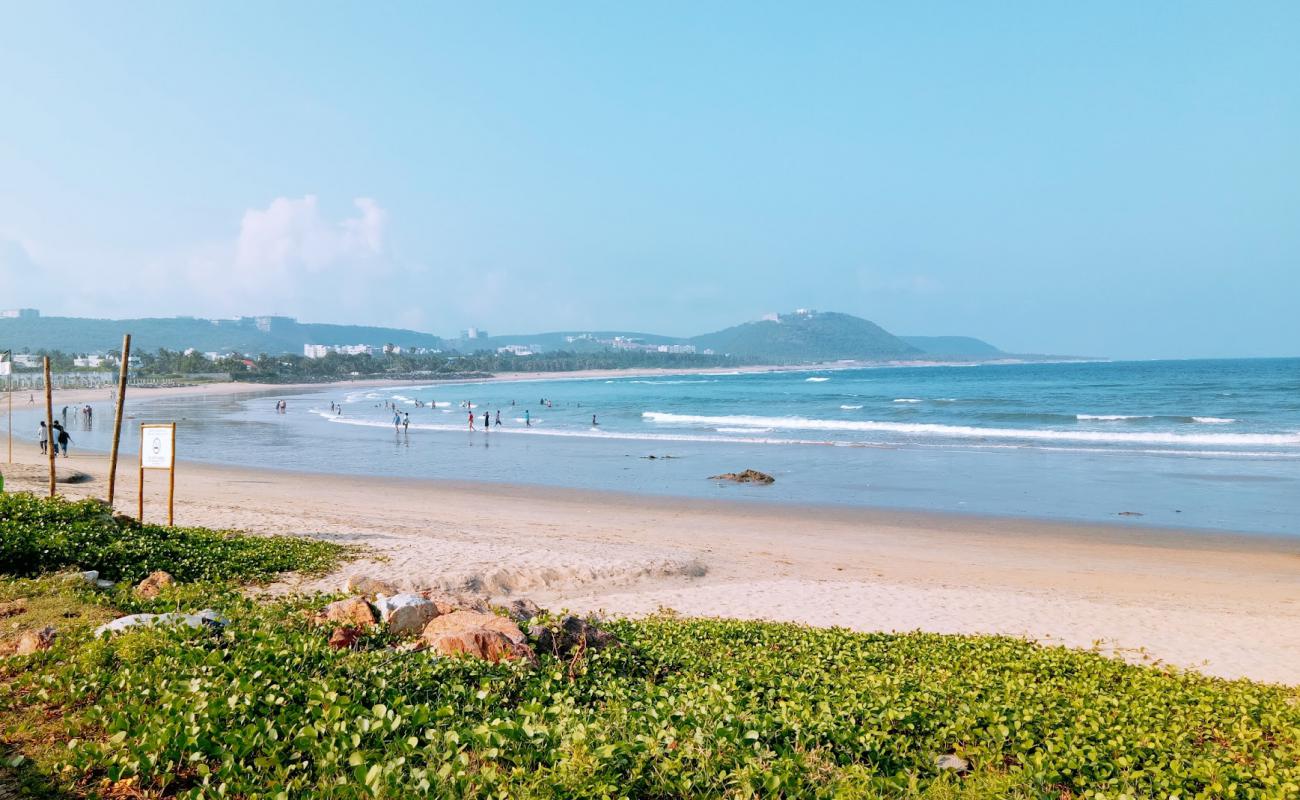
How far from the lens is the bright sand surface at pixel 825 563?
10.5 meters

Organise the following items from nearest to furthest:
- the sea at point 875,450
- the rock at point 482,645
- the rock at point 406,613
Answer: the rock at point 482,645
the rock at point 406,613
the sea at point 875,450

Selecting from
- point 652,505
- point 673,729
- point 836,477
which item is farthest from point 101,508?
point 836,477

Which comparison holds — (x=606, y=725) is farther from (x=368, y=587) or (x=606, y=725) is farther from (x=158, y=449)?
(x=158, y=449)

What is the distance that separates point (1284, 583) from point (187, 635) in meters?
15.9

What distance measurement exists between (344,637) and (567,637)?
1767 millimetres

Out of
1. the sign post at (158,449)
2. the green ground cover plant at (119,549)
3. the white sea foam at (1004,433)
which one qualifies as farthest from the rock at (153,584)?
the white sea foam at (1004,433)

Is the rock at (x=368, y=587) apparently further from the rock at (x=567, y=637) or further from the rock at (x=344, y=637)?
the rock at (x=567, y=637)

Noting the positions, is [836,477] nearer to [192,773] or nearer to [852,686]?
[852,686]

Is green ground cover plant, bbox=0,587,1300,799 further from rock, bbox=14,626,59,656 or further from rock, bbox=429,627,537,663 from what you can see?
rock, bbox=429,627,537,663

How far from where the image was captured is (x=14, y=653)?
598cm

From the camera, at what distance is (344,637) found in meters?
6.50

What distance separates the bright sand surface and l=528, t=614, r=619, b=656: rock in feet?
11.5

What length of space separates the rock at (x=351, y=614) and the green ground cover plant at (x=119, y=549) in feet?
11.9

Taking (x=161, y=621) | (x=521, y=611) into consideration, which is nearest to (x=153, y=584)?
(x=161, y=621)
